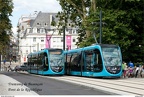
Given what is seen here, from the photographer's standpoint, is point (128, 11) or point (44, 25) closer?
point (128, 11)

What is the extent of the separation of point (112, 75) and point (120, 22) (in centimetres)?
1174

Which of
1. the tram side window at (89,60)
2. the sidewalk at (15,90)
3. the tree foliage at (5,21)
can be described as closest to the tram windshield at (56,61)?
the tram side window at (89,60)

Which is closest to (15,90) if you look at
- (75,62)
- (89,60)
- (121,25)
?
(89,60)

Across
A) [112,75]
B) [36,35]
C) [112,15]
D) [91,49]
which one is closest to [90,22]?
[112,15]

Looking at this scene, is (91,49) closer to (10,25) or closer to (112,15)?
(112,15)

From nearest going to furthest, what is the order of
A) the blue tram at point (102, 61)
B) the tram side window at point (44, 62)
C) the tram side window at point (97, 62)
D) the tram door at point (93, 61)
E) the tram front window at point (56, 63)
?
the blue tram at point (102, 61)
the tram side window at point (97, 62)
the tram door at point (93, 61)
the tram front window at point (56, 63)
the tram side window at point (44, 62)

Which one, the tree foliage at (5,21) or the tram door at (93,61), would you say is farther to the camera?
the tree foliage at (5,21)

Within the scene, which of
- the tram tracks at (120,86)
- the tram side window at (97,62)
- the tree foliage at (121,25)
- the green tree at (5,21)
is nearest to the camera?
the tram tracks at (120,86)

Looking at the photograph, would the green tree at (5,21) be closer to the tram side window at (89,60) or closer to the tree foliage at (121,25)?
the tree foliage at (121,25)

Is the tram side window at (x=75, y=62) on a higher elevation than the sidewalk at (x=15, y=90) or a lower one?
higher

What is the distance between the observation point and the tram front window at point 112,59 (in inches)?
1255

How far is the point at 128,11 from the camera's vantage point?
43438 millimetres

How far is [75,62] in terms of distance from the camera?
3878cm

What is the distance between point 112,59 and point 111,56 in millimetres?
275
